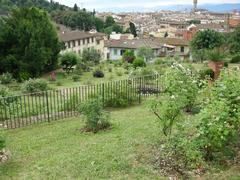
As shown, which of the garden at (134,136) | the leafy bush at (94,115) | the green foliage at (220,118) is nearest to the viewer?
the green foliage at (220,118)

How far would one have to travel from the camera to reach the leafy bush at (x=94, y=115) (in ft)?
30.8

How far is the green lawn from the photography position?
21.2 feet

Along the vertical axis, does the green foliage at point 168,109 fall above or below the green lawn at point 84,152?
above

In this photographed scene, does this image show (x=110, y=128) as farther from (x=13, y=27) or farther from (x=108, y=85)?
(x=13, y=27)

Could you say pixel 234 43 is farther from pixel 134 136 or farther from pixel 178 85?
pixel 178 85

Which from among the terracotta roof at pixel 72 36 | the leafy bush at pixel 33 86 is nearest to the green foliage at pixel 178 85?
the leafy bush at pixel 33 86

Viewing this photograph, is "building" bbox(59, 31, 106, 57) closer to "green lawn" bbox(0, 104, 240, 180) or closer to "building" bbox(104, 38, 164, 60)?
"building" bbox(104, 38, 164, 60)

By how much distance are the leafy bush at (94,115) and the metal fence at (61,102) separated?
1365 mm

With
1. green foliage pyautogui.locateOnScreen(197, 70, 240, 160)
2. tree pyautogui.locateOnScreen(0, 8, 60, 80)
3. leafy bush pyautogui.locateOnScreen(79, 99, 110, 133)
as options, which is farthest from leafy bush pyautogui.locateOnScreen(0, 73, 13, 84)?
green foliage pyautogui.locateOnScreen(197, 70, 240, 160)

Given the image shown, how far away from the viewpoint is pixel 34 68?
2464 cm

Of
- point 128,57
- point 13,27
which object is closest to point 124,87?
point 13,27

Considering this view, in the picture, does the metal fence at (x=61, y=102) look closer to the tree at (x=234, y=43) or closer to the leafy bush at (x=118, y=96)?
the leafy bush at (x=118, y=96)

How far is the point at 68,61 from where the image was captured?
27.2 meters

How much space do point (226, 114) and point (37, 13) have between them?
23692 mm
